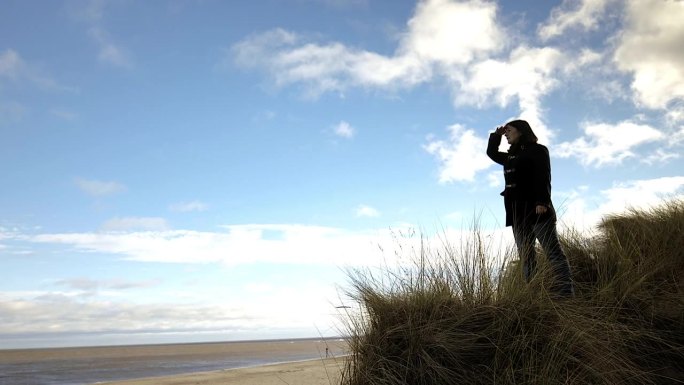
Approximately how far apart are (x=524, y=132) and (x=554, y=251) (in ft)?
4.39

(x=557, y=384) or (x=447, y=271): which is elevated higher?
(x=447, y=271)

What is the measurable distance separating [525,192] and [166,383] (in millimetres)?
13958

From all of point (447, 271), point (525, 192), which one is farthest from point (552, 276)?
point (447, 271)

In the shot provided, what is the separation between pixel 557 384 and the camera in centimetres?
395

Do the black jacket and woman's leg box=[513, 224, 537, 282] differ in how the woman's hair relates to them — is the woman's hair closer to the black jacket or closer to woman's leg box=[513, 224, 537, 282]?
the black jacket

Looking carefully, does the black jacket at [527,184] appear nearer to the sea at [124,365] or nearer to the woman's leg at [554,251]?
the woman's leg at [554,251]

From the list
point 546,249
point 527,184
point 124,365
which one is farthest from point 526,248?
point 124,365

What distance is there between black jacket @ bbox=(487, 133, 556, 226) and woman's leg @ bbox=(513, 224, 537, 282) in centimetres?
8

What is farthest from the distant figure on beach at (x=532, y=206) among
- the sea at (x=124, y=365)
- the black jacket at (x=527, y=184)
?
A: the sea at (x=124, y=365)

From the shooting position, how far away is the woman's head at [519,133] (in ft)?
18.7

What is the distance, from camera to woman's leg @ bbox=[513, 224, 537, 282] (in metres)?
5.14

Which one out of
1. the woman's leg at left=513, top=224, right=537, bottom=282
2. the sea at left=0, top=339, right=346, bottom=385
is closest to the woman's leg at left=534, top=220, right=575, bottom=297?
the woman's leg at left=513, top=224, right=537, bottom=282

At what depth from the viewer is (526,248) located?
5.32 m

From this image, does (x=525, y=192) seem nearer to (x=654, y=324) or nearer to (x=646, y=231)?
(x=654, y=324)
